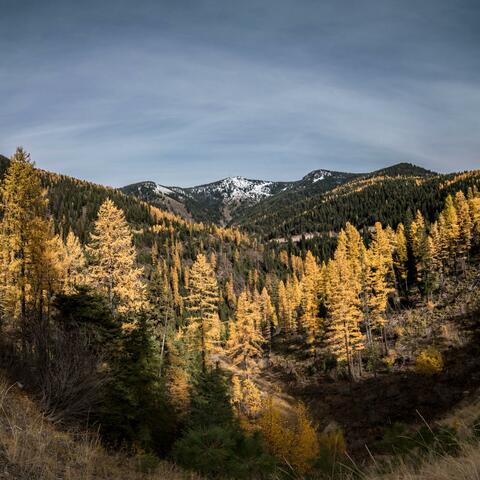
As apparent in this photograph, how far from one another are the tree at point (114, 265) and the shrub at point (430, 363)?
28.3 metres

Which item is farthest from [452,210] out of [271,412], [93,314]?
[93,314]

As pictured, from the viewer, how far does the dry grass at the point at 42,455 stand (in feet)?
14.8

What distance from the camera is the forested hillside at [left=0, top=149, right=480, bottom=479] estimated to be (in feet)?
31.0

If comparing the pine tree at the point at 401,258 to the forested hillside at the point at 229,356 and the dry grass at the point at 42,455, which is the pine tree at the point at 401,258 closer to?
the forested hillside at the point at 229,356

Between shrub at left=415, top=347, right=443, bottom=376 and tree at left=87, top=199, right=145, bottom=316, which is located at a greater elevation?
tree at left=87, top=199, right=145, bottom=316

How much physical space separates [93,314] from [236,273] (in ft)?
484

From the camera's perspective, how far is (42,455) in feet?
16.6

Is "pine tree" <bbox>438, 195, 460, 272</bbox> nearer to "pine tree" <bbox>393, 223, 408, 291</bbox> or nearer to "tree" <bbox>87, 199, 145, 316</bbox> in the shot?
"pine tree" <bbox>393, 223, 408, 291</bbox>

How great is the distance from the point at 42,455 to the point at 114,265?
2230cm

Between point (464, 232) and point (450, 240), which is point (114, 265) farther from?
point (464, 232)

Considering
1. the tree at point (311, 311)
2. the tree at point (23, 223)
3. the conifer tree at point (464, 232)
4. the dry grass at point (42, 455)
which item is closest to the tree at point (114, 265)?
the tree at point (23, 223)

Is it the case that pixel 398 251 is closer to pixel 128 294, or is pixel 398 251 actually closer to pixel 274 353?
pixel 274 353

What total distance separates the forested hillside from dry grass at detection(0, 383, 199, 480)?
0.78 feet

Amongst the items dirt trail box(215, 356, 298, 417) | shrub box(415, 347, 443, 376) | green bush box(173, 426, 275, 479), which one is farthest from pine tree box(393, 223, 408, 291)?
green bush box(173, 426, 275, 479)
